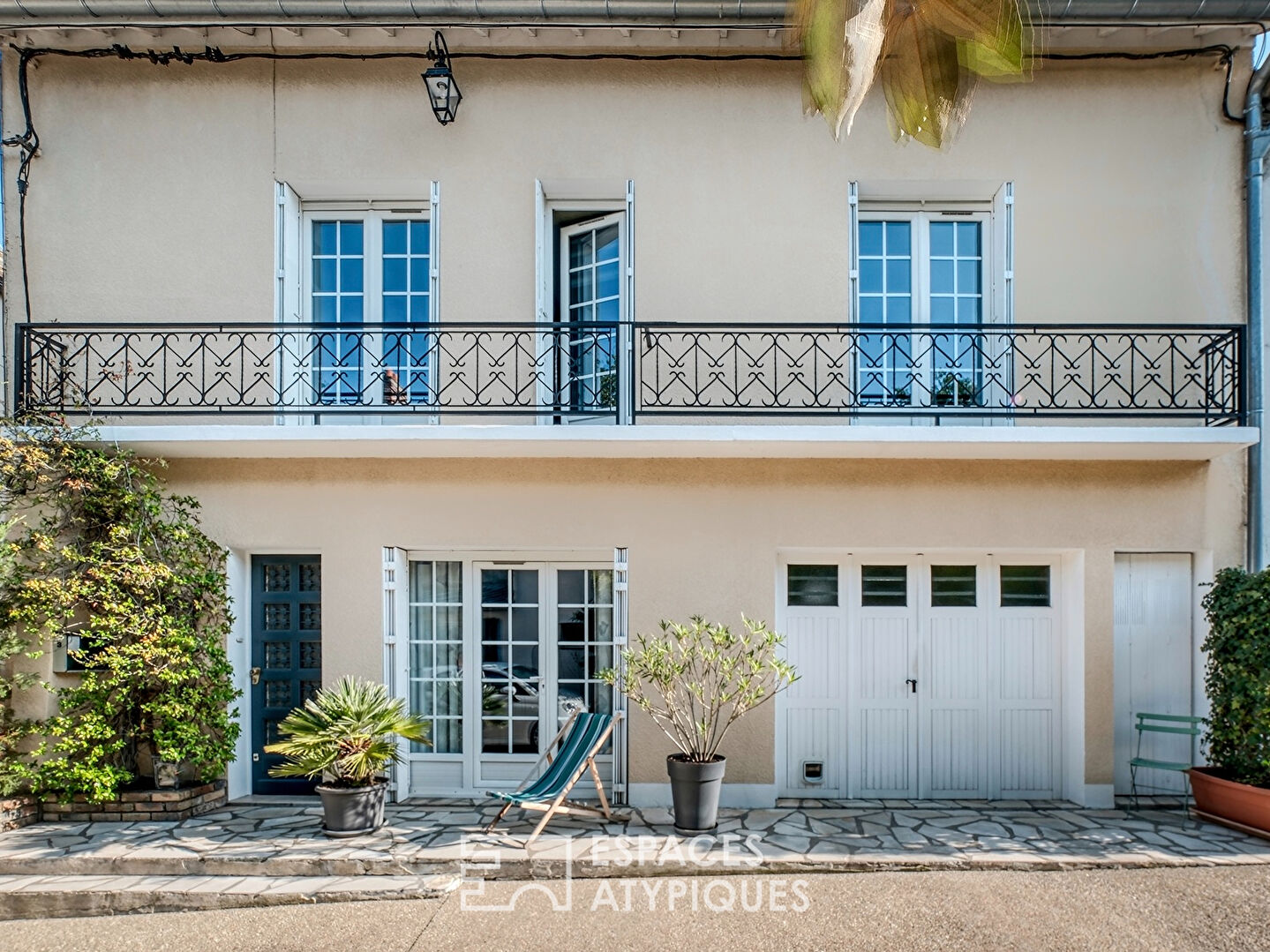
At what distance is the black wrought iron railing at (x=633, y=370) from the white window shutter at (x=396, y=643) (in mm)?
1367

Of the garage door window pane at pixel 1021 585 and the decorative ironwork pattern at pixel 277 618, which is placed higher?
the garage door window pane at pixel 1021 585

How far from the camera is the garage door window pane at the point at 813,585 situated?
26.7 feet

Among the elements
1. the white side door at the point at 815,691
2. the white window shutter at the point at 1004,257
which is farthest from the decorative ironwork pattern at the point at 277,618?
the white window shutter at the point at 1004,257

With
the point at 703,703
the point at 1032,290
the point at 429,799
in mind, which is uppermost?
the point at 1032,290

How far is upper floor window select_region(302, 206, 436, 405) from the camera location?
8.12 m

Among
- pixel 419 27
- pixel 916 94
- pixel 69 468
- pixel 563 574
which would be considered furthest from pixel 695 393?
pixel 916 94

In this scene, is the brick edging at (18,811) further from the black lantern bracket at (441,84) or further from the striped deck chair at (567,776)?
the black lantern bracket at (441,84)

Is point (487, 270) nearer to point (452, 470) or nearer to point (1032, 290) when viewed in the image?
point (452, 470)

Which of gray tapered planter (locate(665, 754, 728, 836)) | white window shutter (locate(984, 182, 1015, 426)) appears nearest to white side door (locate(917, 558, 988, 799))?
white window shutter (locate(984, 182, 1015, 426))

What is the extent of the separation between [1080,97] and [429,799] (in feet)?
27.9

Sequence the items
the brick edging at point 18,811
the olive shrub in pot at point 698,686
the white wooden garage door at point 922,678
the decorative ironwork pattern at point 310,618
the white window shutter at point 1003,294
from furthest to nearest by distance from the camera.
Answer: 1. the decorative ironwork pattern at point 310,618
2. the white wooden garage door at point 922,678
3. the white window shutter at point 1003,294
4. the brick edging at point 18,811
5. the olive shrub in pot at point 698,686

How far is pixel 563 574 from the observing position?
8.06m

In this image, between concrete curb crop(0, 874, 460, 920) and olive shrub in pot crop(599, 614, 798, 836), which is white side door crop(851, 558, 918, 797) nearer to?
olive shrub in pot crop(599, 614, 798, 836)

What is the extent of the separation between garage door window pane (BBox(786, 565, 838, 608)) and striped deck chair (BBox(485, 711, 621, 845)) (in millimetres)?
2061
